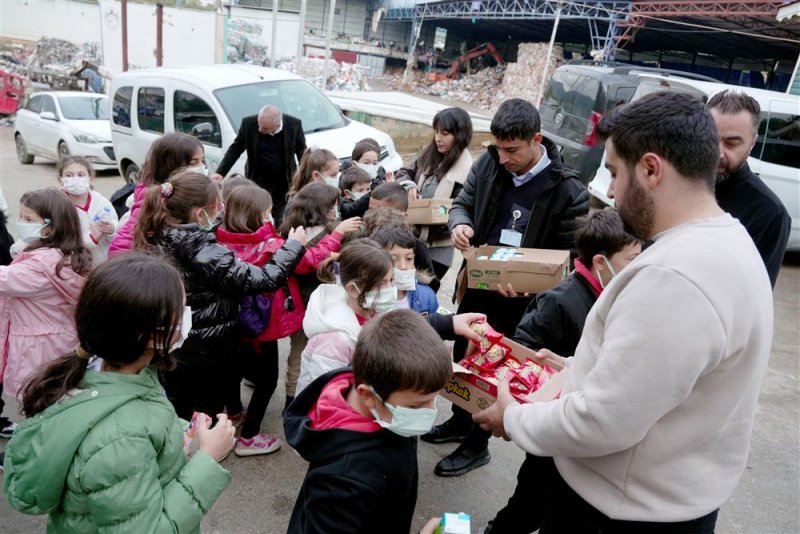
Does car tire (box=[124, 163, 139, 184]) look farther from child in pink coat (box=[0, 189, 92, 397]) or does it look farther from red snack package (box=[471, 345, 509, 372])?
red snack package (box=[471, 345, 509, 372])

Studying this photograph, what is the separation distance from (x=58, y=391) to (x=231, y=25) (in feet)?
96.1

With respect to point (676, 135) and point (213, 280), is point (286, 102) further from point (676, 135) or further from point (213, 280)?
point (676, 135)

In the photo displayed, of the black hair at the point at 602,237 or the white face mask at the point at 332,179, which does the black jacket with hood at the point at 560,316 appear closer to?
the black hair at the point at 602,237

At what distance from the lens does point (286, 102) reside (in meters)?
7.35

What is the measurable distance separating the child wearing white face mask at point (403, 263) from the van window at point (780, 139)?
624cm

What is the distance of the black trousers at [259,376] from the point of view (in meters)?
3.23

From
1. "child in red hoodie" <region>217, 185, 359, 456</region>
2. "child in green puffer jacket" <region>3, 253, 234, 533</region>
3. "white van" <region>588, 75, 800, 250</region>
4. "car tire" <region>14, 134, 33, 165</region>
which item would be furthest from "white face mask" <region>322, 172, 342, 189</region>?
"car tire" <region>14, 134, 33, 165</region>

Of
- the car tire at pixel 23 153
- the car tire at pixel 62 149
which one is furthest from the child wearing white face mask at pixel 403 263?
the car tire at pixel 23 153

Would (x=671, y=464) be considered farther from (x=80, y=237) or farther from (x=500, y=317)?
(x=80, y=237)

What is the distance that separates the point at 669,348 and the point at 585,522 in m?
0.76

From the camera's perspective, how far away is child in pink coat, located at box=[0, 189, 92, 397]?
278 centimetres

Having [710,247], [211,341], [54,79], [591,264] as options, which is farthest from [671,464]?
[54,79]

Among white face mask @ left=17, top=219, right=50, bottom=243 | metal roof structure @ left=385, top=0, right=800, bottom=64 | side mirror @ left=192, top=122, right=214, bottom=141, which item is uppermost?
metal roof structure @ left=385, top=0, right=800, bottom=64

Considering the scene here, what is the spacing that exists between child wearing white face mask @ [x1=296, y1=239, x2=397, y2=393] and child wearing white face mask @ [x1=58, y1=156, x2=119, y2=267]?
2.08 meters
